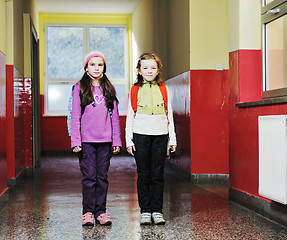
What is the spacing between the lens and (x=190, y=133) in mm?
5344

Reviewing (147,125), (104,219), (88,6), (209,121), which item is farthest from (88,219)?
(88,6)

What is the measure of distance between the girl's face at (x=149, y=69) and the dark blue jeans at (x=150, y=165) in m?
0.39

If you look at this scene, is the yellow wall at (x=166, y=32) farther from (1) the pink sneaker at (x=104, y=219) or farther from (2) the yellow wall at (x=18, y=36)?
(1) the pink sneaker at (x=104, y=219)

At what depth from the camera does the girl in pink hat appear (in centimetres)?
317

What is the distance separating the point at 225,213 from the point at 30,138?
3.50 meters

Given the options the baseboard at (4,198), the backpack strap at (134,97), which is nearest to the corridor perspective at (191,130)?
the baseboard at (4,198)

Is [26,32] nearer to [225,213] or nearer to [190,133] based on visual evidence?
[190,133]

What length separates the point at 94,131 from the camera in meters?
3.17

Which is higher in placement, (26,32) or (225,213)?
(26,32)

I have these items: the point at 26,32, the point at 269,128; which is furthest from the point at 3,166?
the point at 26,32

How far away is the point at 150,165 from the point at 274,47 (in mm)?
1311

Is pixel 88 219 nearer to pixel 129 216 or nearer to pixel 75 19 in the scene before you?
pixel 129 216

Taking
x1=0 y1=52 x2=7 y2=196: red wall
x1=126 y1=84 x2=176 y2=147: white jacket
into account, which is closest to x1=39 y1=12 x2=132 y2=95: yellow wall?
x1=0 y1=52 x2=7 y2=196: red wall

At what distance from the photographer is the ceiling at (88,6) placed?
9.13m
